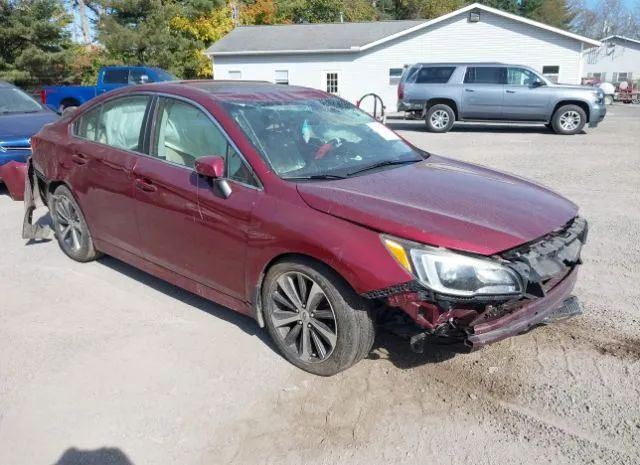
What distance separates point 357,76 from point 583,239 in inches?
1021

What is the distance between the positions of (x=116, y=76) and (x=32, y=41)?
12.9 meters

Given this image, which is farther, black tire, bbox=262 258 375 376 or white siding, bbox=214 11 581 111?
white siding, bbox=214 11 581 111

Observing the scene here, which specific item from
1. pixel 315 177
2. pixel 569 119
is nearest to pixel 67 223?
pixel 315 177

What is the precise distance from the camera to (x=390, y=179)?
12.1 ft

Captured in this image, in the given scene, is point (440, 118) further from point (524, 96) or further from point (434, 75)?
point (524, 96)

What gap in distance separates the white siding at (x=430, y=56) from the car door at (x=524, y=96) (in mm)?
11009

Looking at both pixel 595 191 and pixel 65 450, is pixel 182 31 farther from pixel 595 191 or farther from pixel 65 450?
pixel 65 450

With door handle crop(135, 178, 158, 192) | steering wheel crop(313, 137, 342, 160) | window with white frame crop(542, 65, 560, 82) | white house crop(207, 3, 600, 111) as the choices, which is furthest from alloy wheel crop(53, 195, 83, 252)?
window with white frame crop(542, 65, 560, 82)

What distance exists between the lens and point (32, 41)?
1120 inches

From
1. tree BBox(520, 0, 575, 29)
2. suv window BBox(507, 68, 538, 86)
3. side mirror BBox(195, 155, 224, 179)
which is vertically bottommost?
side mirror BBox(195, 155, 224, 179)

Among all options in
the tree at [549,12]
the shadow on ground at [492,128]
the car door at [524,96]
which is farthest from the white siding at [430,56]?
the tree at [549,12]

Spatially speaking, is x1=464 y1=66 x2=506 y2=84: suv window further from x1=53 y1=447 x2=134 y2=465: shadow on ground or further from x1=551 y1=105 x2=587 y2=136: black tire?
x1=53 y1=447 x2=134 y2=465: shadow on ground

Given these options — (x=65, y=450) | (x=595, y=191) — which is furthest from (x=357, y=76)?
(x=65, y=450)

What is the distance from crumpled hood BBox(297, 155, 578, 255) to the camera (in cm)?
297
